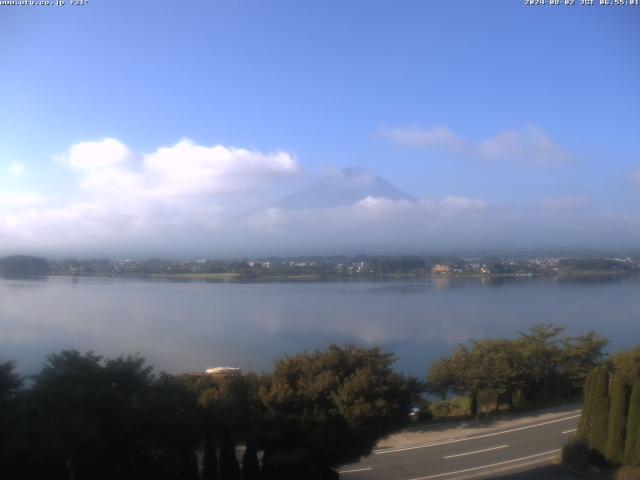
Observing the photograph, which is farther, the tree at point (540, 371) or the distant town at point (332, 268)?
the distant town at point (332, 268)

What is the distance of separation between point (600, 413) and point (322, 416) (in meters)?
4.27

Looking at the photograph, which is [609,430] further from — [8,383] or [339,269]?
[339,269]

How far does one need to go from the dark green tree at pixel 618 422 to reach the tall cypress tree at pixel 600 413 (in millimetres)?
104

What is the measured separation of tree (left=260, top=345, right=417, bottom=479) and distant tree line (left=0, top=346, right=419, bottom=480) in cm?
1

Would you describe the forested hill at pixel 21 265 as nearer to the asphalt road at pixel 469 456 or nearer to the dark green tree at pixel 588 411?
the asphalt road at pixel 469 456

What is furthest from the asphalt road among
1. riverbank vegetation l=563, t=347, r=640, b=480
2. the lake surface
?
the lake surface

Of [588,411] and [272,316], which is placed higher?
[588,411]

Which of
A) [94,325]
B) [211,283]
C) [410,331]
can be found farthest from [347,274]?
[94,325]

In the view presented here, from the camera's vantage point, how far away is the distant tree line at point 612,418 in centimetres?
775

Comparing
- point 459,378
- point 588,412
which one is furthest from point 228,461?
point 459,378

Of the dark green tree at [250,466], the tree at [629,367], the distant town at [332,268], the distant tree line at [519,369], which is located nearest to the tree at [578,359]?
the distant tree line at [519,369]

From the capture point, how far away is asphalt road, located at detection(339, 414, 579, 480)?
848 centimetres

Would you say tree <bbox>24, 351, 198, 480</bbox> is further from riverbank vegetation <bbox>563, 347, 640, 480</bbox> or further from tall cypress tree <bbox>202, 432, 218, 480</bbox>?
riverbank vegetation <bbox>563, 347, 640, 480</bbox>

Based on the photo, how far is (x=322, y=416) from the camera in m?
7.06
